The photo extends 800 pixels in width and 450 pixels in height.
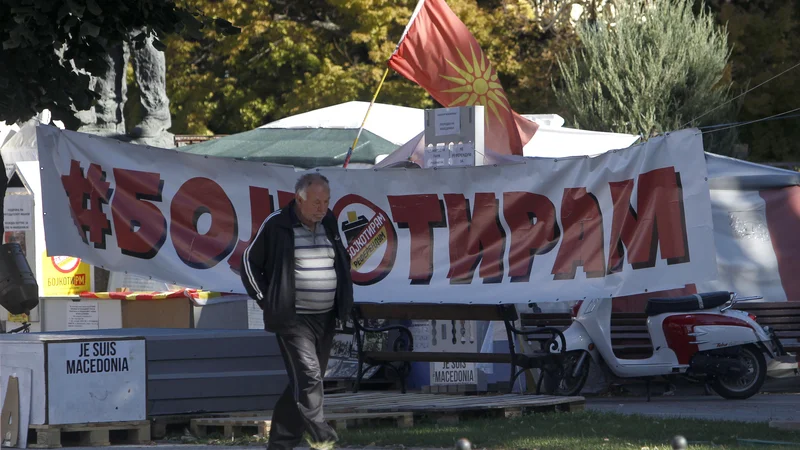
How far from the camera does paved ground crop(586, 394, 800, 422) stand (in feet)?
37.1

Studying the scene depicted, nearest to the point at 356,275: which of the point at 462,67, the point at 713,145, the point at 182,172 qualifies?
the point at 182,172

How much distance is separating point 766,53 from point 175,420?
27.3 metres

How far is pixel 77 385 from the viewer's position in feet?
31.2

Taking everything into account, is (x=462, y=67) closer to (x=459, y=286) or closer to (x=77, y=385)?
(x=459, y=286)

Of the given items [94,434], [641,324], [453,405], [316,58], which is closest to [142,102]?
[641,324]

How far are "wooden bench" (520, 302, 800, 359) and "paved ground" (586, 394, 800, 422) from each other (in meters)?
0.59

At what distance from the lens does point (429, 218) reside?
39.0 ft

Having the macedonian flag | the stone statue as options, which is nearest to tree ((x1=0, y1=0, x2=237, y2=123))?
the macedonian flag

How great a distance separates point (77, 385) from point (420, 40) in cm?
727

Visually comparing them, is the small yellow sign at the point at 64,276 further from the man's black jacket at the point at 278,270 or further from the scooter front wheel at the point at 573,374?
the man's black jacket at the point at 278,270

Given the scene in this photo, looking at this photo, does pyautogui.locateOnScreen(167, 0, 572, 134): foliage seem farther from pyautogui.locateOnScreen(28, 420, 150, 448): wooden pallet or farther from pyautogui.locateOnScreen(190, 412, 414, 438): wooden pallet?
pyautogui.locateOnScreen(28, 420, 150, 448): wooden pallet

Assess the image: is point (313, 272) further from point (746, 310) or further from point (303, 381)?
point (746, 310)

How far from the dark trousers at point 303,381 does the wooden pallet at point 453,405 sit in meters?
2.18

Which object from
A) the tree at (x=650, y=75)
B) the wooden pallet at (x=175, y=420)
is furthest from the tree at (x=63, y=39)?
the tree at (x=650, y=75)
